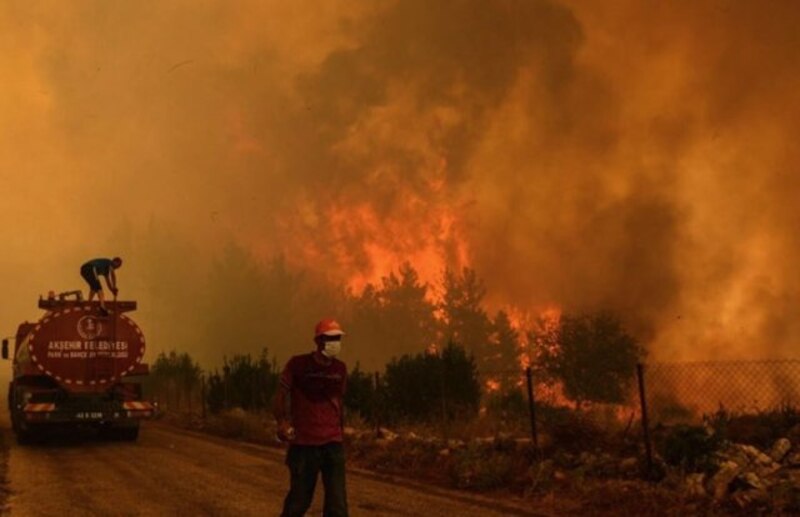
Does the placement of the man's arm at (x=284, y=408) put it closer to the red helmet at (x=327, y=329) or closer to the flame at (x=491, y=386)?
the red helmet at (x=327, y=329)

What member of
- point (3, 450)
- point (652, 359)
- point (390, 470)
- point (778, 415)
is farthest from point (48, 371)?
point (652, 359)

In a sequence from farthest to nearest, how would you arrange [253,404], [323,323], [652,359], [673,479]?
[652,359]
[253,404]
[673,479]
[323,323]

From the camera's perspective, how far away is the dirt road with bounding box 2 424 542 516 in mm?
8703

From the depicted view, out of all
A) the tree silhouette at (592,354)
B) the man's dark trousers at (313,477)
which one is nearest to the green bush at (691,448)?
the man's dark trousers at (313,477)

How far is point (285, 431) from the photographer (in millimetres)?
5516

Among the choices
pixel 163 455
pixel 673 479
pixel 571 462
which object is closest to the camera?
pixel 673 479

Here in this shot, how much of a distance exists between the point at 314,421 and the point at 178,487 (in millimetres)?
5678

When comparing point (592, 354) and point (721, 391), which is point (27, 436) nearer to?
point (721, 391)

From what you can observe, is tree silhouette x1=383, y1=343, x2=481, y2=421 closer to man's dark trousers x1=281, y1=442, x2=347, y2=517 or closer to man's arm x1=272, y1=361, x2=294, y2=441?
man's dark trousers x1=281, y1=442, x2=347, y2=517

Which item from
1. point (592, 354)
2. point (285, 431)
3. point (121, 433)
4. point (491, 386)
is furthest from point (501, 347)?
point (285, 431)

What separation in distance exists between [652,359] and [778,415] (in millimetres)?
28851

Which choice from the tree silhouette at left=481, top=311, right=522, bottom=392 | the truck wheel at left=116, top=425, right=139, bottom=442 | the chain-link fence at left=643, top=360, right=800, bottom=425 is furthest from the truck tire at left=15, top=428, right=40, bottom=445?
the tree silhouette at left=481, top=311, right=522, bottom=392

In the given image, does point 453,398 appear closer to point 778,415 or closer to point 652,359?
point 778,415

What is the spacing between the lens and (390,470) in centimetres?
1246
